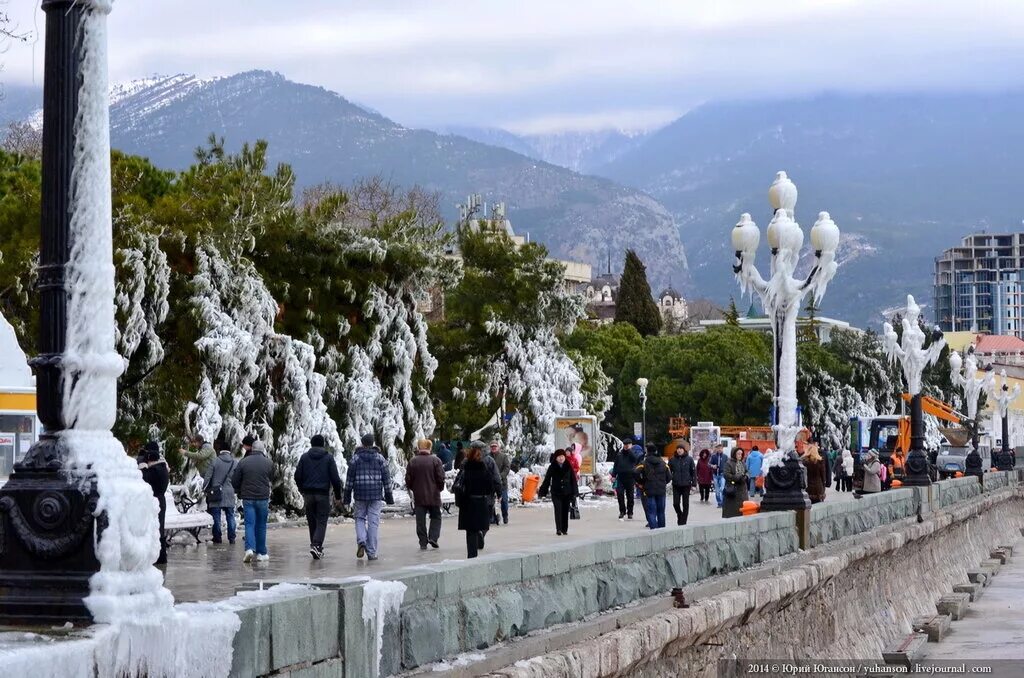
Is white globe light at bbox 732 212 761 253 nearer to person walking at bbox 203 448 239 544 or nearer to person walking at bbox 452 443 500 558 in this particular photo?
person walking at bbox 452 443 500 558

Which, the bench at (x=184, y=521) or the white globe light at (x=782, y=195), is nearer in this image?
the bench at (x=184, y=521)

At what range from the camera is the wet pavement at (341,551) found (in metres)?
19.1

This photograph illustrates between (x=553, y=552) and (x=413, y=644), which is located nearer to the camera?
(x=413, y=644)

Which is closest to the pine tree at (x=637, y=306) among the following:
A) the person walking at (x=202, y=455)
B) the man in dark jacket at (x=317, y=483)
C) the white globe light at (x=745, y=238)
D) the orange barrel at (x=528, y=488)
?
the orange barrel at (x=528, y=488)

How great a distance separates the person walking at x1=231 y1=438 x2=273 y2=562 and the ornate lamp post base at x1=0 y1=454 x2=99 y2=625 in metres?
14.7

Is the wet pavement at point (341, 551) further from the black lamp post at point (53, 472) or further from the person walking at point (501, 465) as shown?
the black lamp post at point (53, 472)

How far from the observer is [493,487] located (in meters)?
21.1

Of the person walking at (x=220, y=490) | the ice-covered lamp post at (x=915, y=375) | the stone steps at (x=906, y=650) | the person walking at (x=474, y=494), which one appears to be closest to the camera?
the person walking at (x=474, y=494)

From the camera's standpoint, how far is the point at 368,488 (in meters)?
21.5

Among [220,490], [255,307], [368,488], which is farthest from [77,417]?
[255,307]

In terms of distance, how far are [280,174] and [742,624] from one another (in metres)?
24.0

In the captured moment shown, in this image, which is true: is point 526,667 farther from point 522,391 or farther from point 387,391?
point 522,391

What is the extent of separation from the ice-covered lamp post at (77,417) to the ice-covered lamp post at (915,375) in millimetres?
33428

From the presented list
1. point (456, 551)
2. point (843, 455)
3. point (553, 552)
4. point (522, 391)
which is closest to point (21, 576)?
point (553, 552)
